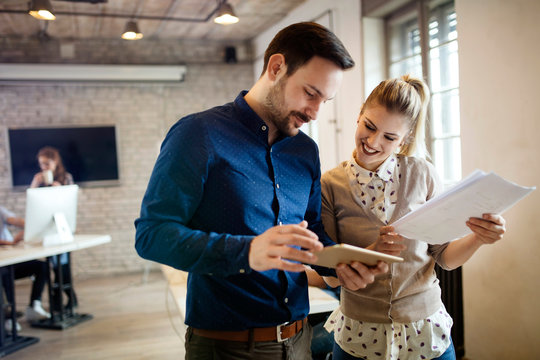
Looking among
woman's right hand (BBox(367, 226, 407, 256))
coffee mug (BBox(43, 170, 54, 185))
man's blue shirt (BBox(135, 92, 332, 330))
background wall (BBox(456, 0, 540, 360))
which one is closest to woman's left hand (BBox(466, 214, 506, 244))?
woman's right hand (BBox(367, 226, 407, 256))

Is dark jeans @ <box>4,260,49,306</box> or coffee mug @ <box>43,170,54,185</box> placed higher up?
coffee mug @ <box>43,170,54,185</box>

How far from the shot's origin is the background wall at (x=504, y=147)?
2572mm

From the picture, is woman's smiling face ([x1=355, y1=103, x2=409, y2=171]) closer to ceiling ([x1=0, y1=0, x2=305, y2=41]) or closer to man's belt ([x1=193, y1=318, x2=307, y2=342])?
man's belt ([x1=193, y1=318, x2=307, y2=342])

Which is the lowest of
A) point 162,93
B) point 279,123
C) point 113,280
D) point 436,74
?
point 113,280

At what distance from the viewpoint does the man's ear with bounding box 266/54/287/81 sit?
1.24 metres

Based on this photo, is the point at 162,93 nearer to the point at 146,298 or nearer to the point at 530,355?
the point at 146,298

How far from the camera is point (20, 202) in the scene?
6258 millimetres

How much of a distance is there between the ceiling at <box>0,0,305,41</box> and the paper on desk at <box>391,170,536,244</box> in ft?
14.3

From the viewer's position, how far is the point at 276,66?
4.11ft

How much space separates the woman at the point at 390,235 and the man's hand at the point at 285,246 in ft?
1.47

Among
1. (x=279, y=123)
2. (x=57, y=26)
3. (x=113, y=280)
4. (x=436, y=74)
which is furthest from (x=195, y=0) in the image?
(x=279, y=123)

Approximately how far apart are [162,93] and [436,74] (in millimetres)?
4336

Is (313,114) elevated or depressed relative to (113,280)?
elevated

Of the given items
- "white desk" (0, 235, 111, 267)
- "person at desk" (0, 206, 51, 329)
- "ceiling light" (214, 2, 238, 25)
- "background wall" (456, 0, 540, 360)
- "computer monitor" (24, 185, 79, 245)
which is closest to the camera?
"background wall" (456, 0, 540, 360)
